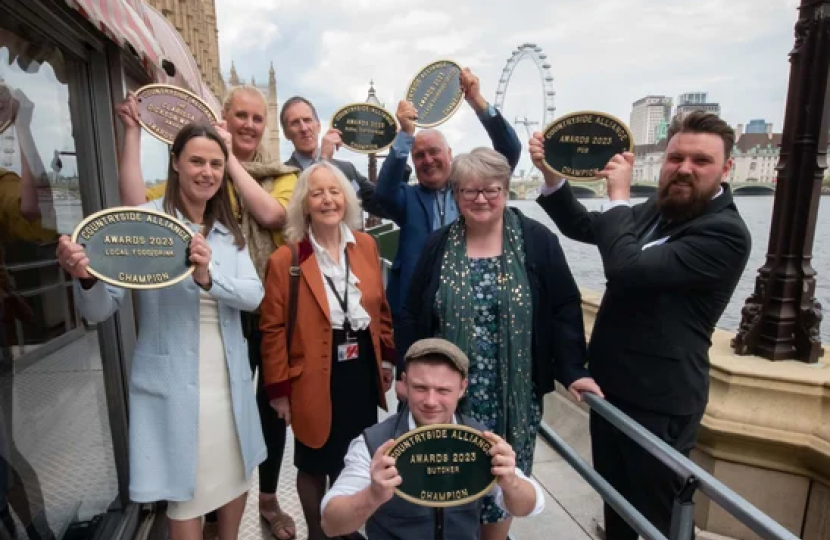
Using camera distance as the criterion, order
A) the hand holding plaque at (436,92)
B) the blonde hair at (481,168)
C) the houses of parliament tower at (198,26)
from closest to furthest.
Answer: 1. the blonde hair at (481,168)
2. the hand holding plaque at (436,92)
3. the houses of parliament tower at (198,26)

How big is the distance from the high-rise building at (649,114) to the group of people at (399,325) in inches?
419

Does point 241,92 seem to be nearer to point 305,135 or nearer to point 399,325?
point 305,135

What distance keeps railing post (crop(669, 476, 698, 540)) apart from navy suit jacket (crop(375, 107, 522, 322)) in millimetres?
1494

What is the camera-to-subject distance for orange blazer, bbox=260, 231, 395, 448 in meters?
2.05

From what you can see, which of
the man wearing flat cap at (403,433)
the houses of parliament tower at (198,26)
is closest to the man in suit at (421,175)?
the man wearing flat cap at (403,433)

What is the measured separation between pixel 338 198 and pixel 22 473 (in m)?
1.61

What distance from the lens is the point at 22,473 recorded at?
1.95 meters

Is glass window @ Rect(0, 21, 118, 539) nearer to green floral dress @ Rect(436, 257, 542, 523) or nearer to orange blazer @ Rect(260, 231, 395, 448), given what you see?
orange blazer @ Rect(260, 231, 395, 448)

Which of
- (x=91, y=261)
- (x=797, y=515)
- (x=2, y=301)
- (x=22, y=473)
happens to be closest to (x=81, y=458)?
(x=22, y=473)

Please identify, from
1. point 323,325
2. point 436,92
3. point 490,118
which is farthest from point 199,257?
point 436,92

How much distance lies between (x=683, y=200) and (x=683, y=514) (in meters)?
1.04

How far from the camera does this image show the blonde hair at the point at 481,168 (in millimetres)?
1817

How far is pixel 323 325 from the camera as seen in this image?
6.81 feet

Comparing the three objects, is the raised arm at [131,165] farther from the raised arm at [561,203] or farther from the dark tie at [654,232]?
the dark tie at [654,232]
